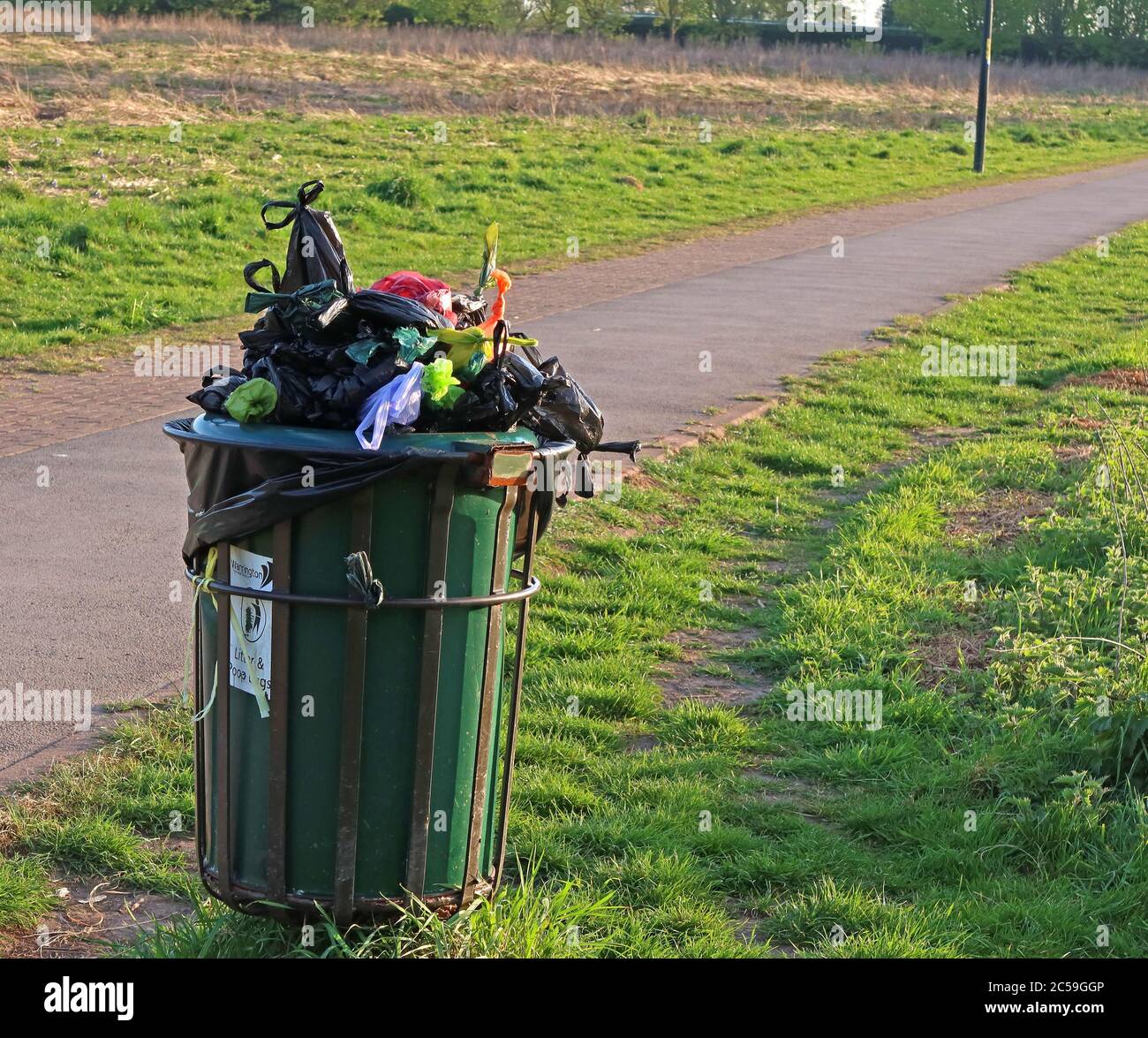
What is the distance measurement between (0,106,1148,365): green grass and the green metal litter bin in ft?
26.9

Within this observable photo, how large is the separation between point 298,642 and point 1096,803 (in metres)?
2.52

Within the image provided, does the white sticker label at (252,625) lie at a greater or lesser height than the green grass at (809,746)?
greater

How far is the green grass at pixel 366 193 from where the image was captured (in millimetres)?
12844

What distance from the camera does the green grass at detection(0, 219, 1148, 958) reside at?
3670mm

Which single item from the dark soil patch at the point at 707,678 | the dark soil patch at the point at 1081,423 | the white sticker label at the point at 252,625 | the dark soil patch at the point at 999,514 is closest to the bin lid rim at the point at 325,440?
the white sticker label at the point at 252,625

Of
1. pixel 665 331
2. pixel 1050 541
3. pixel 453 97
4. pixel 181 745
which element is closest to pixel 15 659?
pixel 181 745

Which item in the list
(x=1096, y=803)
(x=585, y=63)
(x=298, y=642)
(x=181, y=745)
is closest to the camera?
(x=298, y=642)

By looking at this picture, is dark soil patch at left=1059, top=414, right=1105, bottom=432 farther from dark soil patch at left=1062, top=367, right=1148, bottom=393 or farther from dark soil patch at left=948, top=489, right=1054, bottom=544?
dark soil patch at left=948, top=489, right=1054, bottom=544

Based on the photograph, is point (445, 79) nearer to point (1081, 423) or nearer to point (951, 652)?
point (1081, 423)

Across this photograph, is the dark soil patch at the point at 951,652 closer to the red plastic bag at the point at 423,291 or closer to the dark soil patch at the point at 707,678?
the dark soil patch at the point at 707,678

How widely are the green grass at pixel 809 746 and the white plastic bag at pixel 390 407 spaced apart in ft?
3.52

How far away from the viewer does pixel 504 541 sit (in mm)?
3105

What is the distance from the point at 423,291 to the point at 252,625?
3.01 feet

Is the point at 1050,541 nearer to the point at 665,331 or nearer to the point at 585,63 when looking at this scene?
the point at 665,331
